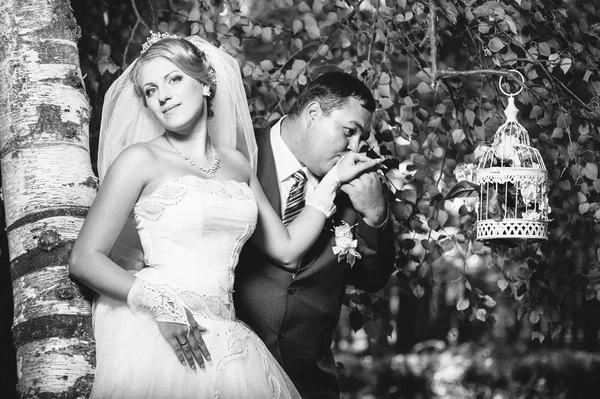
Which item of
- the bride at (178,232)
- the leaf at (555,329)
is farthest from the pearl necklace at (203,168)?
the leaf at (555,329)

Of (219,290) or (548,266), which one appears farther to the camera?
(548,266)

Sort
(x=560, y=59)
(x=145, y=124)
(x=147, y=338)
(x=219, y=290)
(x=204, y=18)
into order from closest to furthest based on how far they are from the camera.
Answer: (x=147, y=338) → (x=219, y=290) → (x=145, y=124) → (x=560, y=59) → (x=204, y=18)

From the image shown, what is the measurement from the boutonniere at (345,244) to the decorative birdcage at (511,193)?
1.63ft

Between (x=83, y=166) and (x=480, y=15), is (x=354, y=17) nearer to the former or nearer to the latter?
(x=480, y=15)

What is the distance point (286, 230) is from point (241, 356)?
595mm

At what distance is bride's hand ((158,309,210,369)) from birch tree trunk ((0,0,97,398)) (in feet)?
0.76

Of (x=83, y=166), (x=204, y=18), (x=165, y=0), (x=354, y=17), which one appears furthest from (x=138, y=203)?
(x=165, y=0)

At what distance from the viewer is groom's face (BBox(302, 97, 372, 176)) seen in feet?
11.9

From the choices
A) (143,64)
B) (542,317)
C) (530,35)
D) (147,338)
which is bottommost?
(542,317)

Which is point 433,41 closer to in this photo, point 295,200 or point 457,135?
point 457,135

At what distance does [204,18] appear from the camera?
4207 millimetres

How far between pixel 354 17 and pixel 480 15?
36.1 inches

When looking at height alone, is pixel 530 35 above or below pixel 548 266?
above

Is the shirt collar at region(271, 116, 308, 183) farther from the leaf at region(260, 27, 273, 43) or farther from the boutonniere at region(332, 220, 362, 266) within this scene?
the leaf at region(260, 27, 273, 43)
